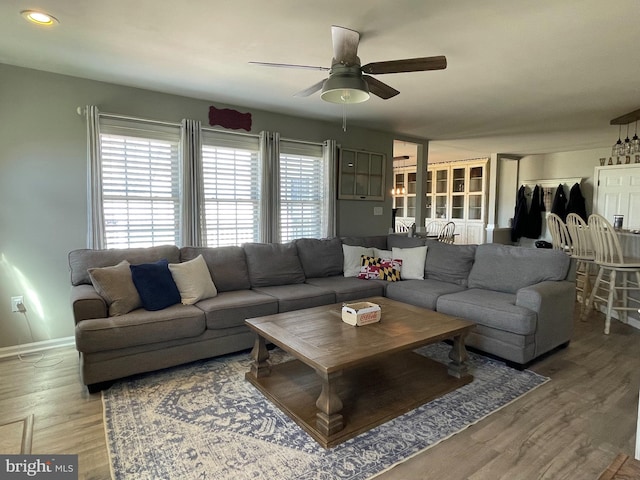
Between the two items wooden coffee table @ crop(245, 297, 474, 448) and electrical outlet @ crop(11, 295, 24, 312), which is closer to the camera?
wooden coffee table @ crop(245, 297, 474, 448)

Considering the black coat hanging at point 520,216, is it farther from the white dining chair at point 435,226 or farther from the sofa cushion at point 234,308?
the sofa cushion at point 234,308

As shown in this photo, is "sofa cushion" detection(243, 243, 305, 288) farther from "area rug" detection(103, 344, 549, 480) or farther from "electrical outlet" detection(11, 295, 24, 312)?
"electrical outlet" detection(11, 295, 24, 312)

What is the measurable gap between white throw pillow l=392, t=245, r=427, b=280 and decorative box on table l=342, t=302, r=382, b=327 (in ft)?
5.36

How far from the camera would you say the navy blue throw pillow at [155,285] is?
2.82 metres

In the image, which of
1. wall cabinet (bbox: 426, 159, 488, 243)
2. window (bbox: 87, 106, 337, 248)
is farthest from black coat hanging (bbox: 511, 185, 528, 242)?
window (bbox: 87, 106, 337, 248)

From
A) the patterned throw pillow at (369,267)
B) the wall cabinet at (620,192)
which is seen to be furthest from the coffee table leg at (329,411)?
the wall cabinet at (620,192)

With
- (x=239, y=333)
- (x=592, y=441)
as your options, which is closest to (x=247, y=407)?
(x=239, y=333)

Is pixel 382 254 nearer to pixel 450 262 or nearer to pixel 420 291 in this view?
pixel 450 262

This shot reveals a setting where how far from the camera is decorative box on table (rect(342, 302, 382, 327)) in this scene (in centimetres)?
251

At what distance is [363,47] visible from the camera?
260 cm

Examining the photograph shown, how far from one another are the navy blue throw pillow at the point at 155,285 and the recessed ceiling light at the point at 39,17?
1714mm

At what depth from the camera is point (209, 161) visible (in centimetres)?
397

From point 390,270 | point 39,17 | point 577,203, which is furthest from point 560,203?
point 39,17

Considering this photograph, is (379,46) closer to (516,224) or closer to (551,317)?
(551,317)
